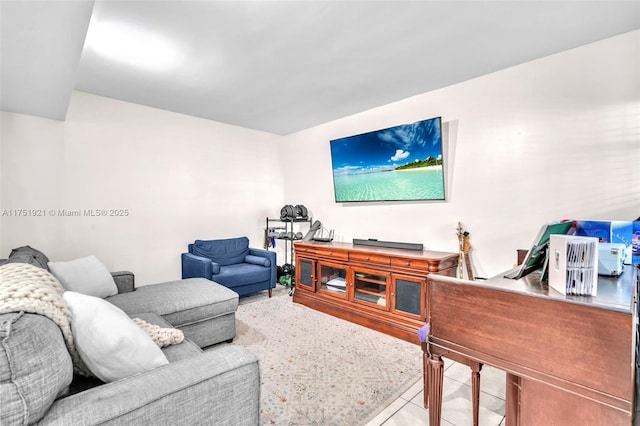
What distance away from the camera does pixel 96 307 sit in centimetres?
120

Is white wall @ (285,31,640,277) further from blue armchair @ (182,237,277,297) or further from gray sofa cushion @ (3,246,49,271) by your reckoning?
gray sofa cushion @ (3,246,49,271)

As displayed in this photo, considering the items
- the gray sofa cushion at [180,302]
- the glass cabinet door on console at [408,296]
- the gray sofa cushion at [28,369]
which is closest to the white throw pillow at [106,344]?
the gray sofa cushion at [28,369]

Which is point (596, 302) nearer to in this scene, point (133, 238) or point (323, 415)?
point (323, 415)

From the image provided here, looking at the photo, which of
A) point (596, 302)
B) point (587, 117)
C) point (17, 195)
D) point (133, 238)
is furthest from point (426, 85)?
point (17, 195)

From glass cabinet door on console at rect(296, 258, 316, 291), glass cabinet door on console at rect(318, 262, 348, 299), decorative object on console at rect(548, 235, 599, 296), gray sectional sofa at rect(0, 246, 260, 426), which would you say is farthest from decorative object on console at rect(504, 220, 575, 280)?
glass cabinet door on console at rect(296, 258, 316, 291)

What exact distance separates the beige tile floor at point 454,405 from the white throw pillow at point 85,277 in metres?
2.27

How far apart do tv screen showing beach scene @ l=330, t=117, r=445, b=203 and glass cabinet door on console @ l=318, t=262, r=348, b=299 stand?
0.99 metres

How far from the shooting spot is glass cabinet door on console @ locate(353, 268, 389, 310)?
3051 millimetres

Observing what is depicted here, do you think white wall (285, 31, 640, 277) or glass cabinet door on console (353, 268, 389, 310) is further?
glass cabinet door on console (353, 268, 389, 310)

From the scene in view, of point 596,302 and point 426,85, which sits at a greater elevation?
point 426,85

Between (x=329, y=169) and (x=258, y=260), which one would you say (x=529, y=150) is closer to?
(x=329, y=169)

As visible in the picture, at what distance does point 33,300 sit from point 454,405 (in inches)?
86.2

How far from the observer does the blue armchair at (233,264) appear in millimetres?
3562

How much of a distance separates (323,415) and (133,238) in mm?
3206
